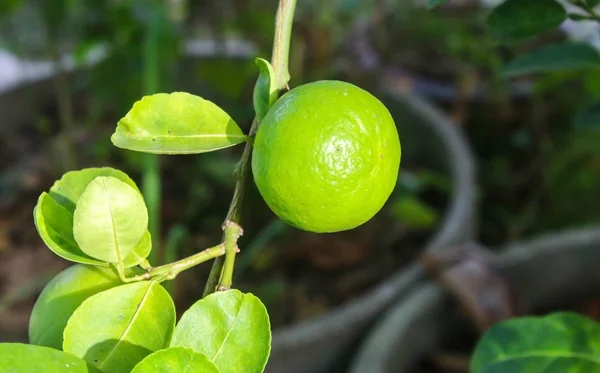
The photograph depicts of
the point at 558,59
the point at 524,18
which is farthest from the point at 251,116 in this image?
the point at 524,18

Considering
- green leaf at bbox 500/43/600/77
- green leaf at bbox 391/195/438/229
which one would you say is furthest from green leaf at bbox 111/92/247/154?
green leaf at bbox 391/195/438/229

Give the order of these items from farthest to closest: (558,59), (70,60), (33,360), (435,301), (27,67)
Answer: (27,67) < (70,60) < (435,301) < (558,59) < (33,360)

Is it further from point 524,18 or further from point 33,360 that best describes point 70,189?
point 524,18

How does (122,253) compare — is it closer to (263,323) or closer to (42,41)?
(263,323)

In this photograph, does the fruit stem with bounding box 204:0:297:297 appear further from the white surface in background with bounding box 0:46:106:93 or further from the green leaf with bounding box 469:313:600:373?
the white surface in background with bounding box 0:46:106:93

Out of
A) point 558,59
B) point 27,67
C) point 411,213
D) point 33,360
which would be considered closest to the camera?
point 33,360

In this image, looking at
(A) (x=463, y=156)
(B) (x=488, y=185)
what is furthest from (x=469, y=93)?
(A) (x=463, y=156)

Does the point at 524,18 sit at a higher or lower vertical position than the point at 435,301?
higher
